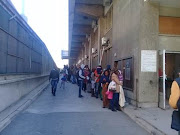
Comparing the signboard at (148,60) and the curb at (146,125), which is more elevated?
the signboard at (148,60)

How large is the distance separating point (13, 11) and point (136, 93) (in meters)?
6.12

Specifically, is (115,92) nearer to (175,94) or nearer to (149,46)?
(149,46)

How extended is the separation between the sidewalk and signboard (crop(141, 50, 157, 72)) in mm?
1547

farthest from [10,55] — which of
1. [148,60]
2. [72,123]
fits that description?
[148,60]

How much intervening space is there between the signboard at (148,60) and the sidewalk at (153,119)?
1.55m

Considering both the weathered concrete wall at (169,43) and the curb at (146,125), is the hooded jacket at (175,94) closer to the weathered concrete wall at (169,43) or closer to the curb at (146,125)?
the curb at (146,125)

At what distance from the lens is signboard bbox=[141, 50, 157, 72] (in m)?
9.12

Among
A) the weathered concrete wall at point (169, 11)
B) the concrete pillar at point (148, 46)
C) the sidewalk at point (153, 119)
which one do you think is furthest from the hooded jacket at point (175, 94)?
the weathered concrete wall at point (169, 11)

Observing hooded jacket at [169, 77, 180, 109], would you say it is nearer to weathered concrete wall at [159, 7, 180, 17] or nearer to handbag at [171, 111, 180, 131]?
handbag at [171, 111, 180, 131]

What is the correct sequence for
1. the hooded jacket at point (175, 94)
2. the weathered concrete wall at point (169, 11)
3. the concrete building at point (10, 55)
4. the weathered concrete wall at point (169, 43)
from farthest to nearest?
the weathered concrete wall at point (169, 11)
the weathered concrete wall at point (169, 43)
the concrete building at point (10, 55)
the hooded jacket at point (175, 94)

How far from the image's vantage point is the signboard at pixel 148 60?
912cm

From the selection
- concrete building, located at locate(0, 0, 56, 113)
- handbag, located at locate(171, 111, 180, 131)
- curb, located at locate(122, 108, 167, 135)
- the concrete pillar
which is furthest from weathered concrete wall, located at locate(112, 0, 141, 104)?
handbag, located at locate(171, 111, 180, 131)

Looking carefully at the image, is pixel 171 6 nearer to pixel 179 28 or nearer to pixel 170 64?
pixel 179 28

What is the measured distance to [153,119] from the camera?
7035mm
